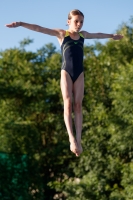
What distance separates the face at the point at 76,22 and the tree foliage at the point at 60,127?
358 inches

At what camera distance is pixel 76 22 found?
525 cm

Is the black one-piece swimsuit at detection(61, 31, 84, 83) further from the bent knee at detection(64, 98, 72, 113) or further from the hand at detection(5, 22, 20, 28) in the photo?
the hand at detection(5, 22, 20, 28)

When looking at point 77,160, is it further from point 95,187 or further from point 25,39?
point 25,39

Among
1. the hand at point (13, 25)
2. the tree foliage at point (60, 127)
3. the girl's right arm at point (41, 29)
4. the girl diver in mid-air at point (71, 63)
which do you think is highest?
the hand at point (13, 25)

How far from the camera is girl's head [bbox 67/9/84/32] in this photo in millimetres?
5227

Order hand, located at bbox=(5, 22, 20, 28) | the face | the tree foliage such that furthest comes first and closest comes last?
the tree foliage
the face
hand, located at bbox=(5, 22, 20, 28)

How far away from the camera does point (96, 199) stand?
595 inches

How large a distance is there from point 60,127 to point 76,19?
38.0ft

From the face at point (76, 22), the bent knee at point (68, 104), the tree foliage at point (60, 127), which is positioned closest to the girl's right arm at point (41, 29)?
the face at point (76, 22)

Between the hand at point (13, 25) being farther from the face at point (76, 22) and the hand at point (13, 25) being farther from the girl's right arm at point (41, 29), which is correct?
the face at point (76, 22)

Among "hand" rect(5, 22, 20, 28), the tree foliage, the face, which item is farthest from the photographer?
the tree foliage

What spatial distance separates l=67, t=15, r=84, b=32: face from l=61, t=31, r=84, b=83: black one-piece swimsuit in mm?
83

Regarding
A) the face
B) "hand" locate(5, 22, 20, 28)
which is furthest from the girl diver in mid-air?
"hand" locate(5, 22, 20, 28)

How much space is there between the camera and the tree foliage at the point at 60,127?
15.0 m
